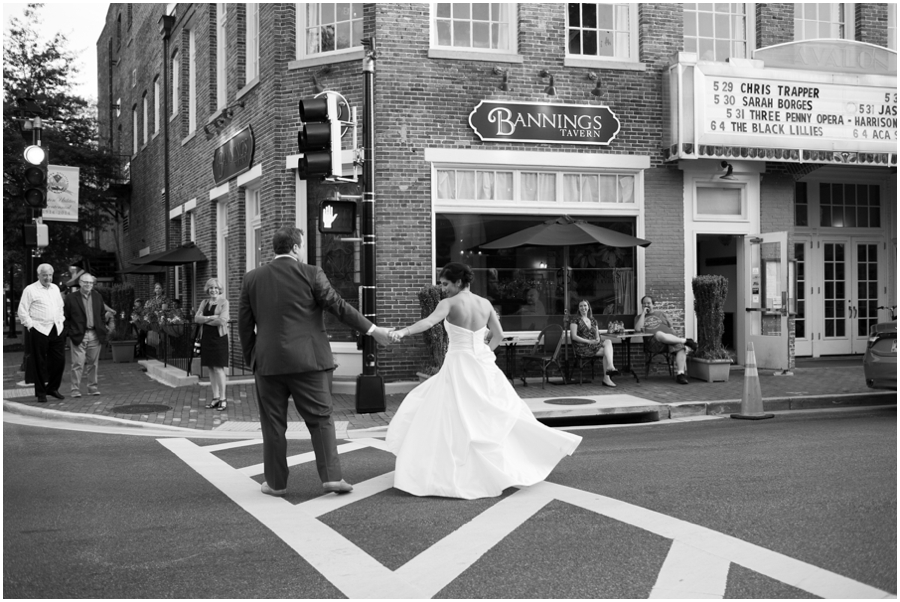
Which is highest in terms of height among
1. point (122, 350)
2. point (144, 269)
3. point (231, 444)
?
point (144, 269)

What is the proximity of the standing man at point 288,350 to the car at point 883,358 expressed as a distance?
6.96m

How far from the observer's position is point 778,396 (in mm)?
11266

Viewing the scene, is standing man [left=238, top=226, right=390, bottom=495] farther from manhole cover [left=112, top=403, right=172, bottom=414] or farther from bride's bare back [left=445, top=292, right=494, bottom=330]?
manhole cover [left=112, top=403, right=172, bottom=414]

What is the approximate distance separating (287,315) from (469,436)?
4.99 ft

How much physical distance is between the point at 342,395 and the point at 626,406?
13.8 feet

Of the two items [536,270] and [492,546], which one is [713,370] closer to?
[536,270]

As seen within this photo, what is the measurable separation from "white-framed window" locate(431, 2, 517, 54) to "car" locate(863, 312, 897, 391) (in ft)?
22.6

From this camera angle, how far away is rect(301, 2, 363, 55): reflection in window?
44.8 feet

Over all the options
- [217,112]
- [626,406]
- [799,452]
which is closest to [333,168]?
[626,406]

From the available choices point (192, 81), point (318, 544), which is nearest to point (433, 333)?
point (318, 544)

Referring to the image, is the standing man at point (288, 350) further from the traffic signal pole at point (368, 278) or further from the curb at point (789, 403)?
the curb at point (789, 403)

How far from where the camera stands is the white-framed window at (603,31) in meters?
14.0

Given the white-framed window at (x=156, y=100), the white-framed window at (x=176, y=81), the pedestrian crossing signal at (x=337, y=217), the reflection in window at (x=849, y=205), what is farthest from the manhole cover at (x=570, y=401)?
the white-framed window at (x=156, y=100)

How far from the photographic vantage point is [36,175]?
43.1 feet
